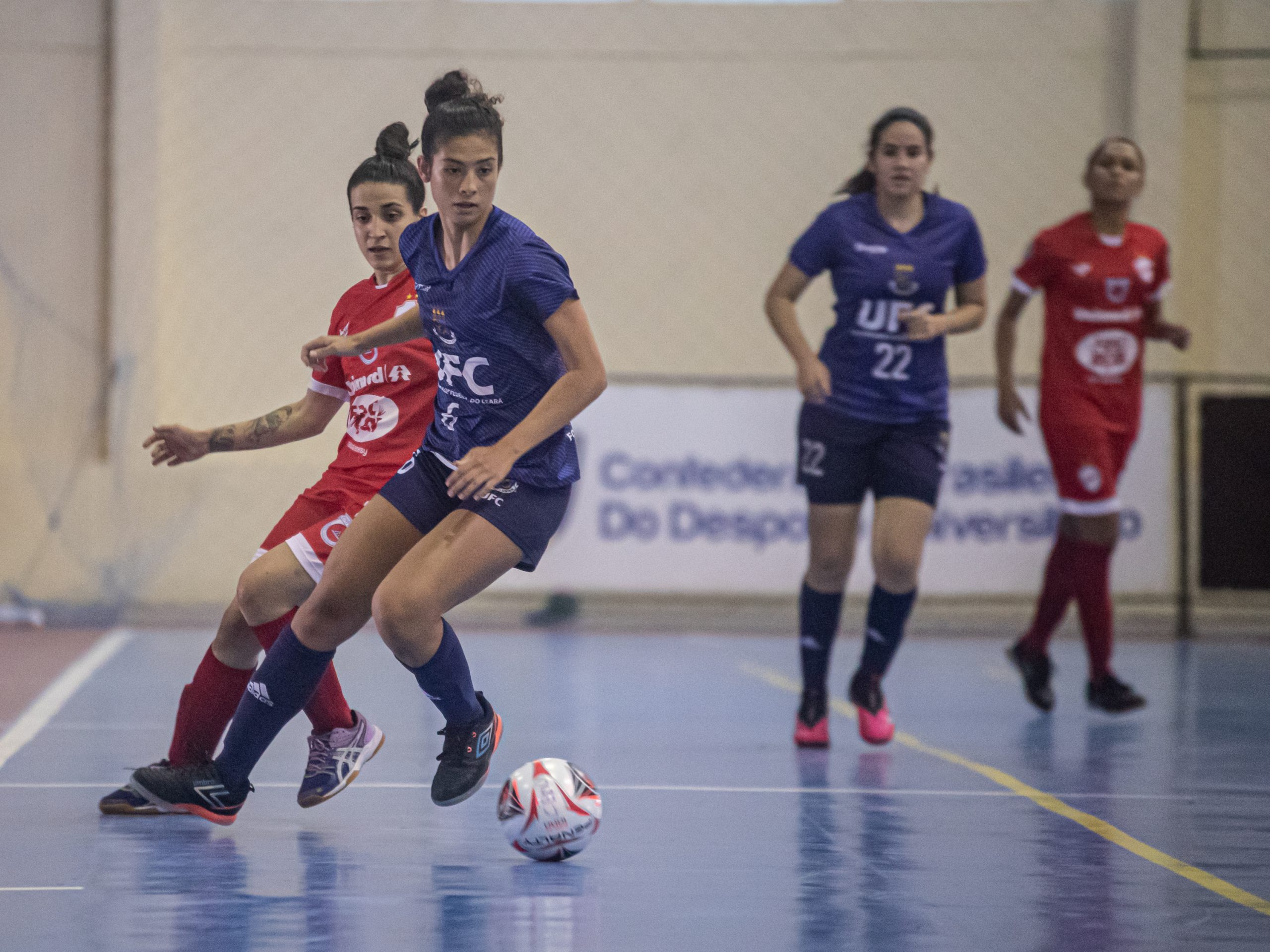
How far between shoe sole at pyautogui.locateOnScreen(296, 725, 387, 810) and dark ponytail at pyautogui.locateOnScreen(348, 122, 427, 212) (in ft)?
4.21

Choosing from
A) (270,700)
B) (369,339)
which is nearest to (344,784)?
(270,700)

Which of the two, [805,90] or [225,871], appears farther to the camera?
[805,90]

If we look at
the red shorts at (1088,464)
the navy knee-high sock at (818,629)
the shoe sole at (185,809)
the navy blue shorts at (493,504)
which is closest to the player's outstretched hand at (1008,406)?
the red shorts at (1088,464)

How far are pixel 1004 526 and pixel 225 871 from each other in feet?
21.8

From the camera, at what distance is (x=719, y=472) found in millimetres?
9188

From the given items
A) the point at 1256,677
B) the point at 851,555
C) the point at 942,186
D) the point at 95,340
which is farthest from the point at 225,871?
the point at 942,186

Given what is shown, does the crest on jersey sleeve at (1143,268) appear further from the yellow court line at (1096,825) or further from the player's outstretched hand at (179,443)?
the player's outstretched hand at (179,443)

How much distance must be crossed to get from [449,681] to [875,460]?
1.96m

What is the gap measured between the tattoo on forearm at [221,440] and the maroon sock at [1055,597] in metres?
3.25

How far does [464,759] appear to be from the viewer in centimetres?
336

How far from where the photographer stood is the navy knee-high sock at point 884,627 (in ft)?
16.3

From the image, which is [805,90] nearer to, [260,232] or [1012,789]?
[260,232]

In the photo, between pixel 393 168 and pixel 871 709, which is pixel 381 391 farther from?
pixel 871 709

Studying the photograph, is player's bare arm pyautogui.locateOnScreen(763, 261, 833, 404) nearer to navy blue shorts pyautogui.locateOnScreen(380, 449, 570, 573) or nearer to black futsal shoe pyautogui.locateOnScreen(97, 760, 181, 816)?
navy blue shorts pyautogui.locateOnScreen(380, 449, 570, 573)
